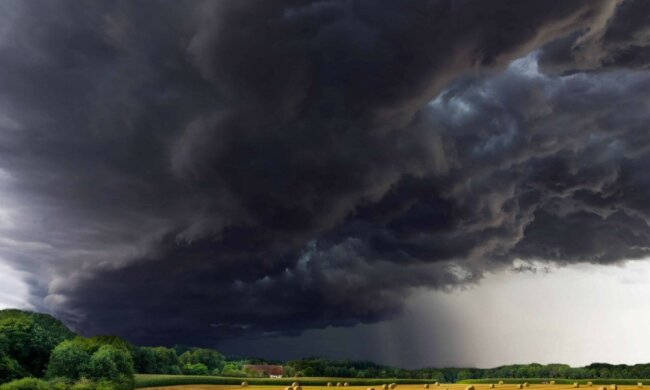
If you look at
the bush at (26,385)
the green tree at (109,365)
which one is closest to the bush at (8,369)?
the green tree at (109,365)

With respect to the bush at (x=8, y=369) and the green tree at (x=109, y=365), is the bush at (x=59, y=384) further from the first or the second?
the green tree at (x=109, y=365)

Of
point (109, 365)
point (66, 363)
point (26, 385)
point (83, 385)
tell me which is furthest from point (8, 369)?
point (109, 365)

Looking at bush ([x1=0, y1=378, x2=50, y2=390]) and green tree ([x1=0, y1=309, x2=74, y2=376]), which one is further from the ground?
green tree ([x1=0, y1=309, x2=74, y2=376])

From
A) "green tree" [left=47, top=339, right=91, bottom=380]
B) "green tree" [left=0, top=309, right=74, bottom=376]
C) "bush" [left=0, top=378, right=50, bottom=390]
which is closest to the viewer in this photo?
"bush" [left=0, top=378, right=50, bottom=390]

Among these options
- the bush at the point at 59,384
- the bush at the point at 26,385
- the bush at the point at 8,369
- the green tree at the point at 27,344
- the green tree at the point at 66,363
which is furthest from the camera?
the green tree at the point at 66,363

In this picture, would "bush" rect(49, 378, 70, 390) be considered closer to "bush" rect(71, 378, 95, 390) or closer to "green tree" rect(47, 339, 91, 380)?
"bush" rect(71, 378, 95, 390)

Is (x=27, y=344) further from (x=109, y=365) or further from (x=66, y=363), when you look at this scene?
(x=109, y=365)

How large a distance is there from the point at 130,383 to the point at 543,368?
151 metres

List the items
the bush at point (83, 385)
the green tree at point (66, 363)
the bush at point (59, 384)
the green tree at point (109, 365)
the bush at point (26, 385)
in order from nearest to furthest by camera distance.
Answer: the bush at point (26, 385)
the bush at point (59, 384)
the bush at point (83, 385)
the green tree at point (66, 363)
the green tree at point (109, 365)

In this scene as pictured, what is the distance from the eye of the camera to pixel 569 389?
161ft

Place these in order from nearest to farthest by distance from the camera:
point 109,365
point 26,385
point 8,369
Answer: point 26,385 → point 8,369 → point 109,365

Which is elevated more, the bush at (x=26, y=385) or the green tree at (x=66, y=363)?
the green tree at (x=66, y=363)

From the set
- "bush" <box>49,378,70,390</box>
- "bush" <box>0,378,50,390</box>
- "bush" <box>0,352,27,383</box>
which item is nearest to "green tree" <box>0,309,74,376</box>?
"bush" <box>0,352,27,383</box>

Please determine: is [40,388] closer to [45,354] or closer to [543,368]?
[45,354]
